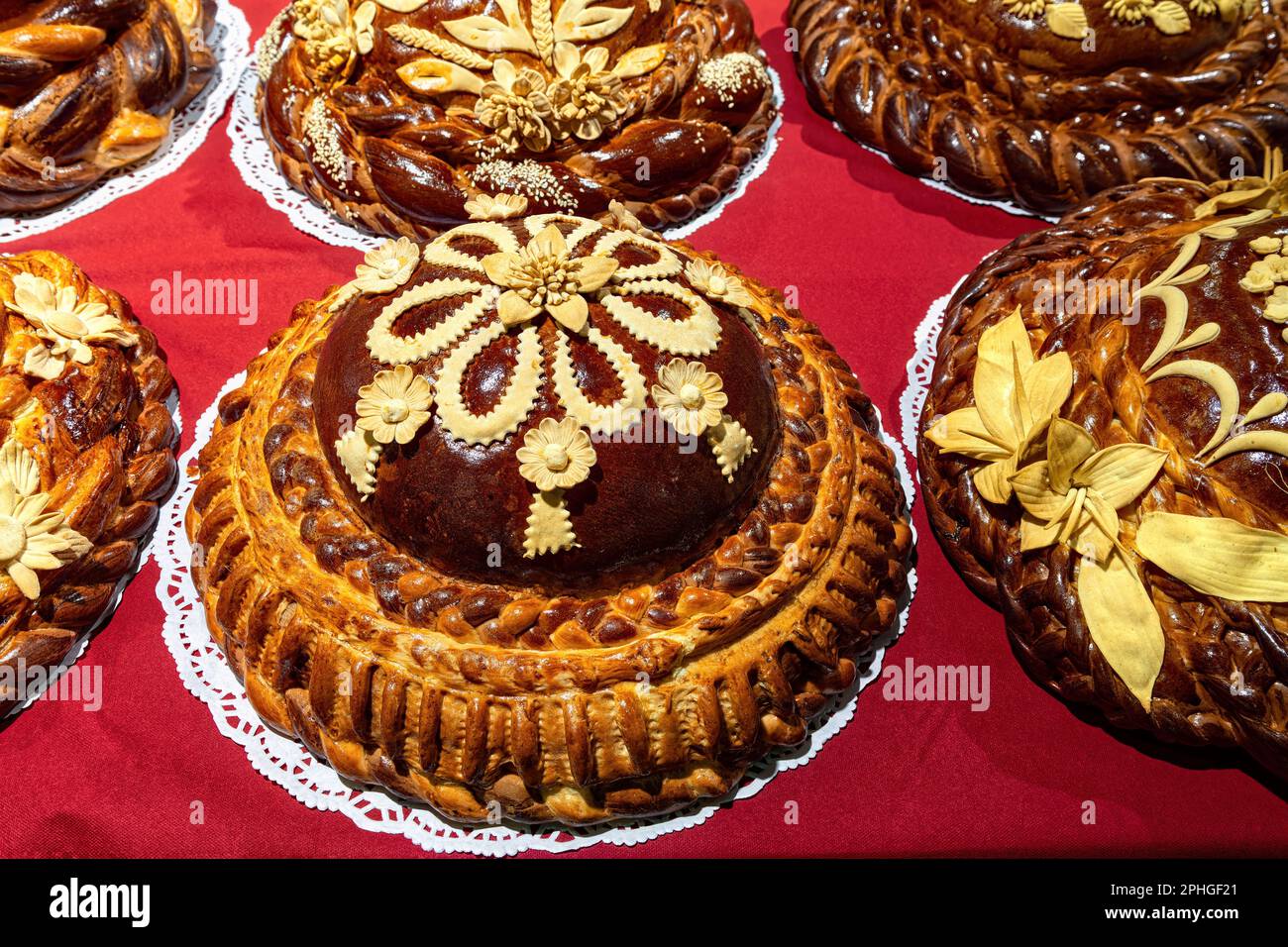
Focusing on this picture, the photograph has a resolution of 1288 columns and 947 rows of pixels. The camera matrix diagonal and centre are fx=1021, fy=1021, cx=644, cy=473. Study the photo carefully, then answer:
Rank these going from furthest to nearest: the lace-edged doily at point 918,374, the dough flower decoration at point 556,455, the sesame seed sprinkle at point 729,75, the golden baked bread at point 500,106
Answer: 1. the sesame seed sprinkle at point 729,75
2. the golden baked bread at point 500,106
3. the lace-edged doily at point 918,374
4. the dough flower decoration at point 556,455

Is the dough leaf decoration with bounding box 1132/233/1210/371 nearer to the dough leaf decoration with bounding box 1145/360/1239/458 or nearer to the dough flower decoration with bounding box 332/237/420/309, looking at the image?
the dough leaf decoration with bounding box 1145/360/1239/458

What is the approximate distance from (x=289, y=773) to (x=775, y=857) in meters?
0.99

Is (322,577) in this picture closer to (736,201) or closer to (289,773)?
(289,773)

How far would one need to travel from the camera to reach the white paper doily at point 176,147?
117 inches

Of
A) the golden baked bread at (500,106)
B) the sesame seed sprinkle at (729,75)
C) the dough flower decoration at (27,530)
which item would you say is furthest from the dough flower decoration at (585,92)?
the dough flower decoration at (27,530)

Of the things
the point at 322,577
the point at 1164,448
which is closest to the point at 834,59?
the point at 1164,448

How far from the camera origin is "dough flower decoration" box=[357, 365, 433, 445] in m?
1.80

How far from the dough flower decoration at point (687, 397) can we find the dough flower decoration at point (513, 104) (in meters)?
1.17

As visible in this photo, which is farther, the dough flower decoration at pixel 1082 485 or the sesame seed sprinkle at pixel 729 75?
the sesame seed sprinkle at pixel 729 75

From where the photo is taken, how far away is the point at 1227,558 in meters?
1.87

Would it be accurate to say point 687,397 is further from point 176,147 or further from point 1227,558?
point 176,147

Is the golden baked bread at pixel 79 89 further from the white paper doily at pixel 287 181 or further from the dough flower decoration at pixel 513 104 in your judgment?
the dough flower decoration at pixel 513 104

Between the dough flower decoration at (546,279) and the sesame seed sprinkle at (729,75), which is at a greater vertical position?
the sesame seed sprinkle at (729,75)

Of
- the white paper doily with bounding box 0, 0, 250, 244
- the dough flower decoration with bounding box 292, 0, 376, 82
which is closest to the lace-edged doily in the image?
the dough flower decoration with bounding box 292, 0, 376, 82
